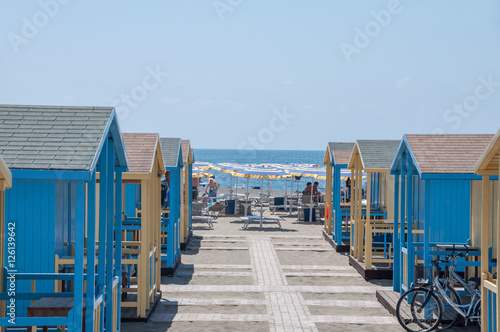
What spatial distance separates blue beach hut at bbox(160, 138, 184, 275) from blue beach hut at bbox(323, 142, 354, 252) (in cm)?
436

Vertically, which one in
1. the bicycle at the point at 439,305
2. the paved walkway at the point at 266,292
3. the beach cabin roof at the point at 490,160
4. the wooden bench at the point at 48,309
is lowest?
the paved walkway at the point at 266,292

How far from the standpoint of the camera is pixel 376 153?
14547 millimetres

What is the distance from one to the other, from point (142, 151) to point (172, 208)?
3613 millimetres

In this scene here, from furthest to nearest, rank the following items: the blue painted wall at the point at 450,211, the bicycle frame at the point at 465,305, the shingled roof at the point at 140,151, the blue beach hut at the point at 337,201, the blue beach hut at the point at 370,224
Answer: the blue beach hut at the point at 337,201 < the blue beach hut at the point at 370,224 < the blue painted wall at the point at 450,211 < the shingled roof at the point at 140,151 < the bicycle frame at the point at 465,305

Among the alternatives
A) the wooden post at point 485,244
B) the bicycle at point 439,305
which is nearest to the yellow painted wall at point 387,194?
the bicycle at point 439,305

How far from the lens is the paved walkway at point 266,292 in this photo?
394 inches

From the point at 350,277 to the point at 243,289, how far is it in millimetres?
2592

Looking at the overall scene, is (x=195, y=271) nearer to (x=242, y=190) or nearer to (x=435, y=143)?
(x=435, y=143)

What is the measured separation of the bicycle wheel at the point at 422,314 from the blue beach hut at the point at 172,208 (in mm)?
5737

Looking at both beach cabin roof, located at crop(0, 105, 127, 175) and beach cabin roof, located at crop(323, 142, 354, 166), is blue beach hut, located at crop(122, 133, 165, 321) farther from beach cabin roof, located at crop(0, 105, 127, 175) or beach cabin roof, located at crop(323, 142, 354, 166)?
beach cabin roof, located at crop(323, 142, 354, 166)

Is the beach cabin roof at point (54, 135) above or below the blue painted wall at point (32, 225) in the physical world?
above

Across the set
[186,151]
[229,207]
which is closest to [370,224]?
[186,151]

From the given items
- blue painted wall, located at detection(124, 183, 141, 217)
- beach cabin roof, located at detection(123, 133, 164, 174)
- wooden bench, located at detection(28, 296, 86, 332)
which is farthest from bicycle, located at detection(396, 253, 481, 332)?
blue painted wall, located at detection(124, 183, 141, 217)

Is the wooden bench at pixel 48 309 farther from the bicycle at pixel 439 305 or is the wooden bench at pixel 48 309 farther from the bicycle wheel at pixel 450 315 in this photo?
the bicycle wheel at pixel 450 315
